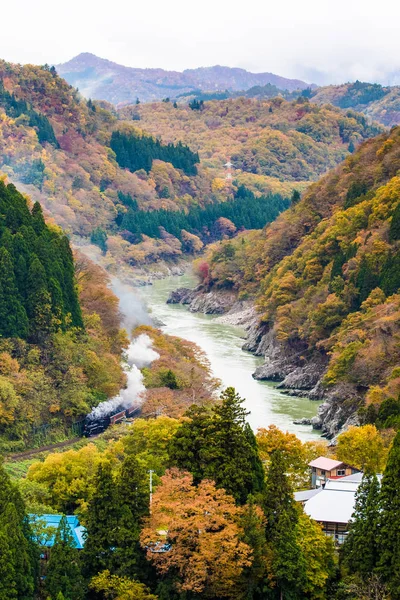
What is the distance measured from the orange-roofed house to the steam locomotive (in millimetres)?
12467

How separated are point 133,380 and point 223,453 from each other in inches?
811

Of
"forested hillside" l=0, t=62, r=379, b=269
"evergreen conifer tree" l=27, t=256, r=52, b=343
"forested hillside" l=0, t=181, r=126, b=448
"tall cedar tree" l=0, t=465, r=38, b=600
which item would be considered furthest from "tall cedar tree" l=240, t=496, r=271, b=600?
"forested hillside" l=0, t=62, r=379, b=269

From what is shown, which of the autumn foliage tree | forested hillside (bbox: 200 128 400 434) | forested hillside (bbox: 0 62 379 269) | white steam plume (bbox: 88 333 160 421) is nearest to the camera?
the autumn foliage tree

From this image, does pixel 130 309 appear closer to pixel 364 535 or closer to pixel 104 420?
pixel 104 420

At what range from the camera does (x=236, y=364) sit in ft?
224

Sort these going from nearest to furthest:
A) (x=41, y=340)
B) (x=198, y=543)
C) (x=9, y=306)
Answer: (x=198, y=543), (x=9, y=306), (x=41, y=340)

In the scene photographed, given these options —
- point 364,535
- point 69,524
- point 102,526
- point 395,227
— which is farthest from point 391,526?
point 395,227

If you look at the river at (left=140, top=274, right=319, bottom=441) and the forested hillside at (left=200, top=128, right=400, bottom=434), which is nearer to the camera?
the forested hillside at (left=200, top=128, right=400, bottom=434)

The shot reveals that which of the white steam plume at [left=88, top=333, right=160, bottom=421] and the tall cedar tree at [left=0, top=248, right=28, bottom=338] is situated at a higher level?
the tall cedar tree at [left=0, top=248, right=28, bottom=338]

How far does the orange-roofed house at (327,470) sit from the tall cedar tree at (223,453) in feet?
14.2

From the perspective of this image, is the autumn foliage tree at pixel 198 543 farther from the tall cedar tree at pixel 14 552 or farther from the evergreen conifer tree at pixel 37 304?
the evergreen conifer tree at pixel 37 304

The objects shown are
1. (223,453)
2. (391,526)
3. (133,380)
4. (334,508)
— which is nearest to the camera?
(391,526)

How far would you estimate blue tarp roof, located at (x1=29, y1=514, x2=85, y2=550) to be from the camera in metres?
A: 29.9

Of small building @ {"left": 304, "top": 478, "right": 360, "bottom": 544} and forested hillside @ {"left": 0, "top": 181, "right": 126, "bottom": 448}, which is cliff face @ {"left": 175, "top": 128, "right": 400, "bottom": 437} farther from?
small building @ {"left": 304, "top": 478, "right": 360, "bottom": 544}
